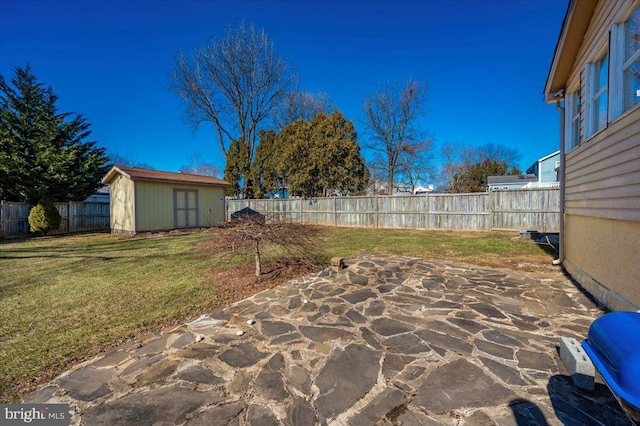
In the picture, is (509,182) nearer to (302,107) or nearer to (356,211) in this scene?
(356,211)

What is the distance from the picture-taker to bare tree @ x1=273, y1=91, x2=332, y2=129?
961 inches

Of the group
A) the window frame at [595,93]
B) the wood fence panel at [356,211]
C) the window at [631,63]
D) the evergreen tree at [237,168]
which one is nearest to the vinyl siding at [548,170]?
the wood fence panel at [356,211]

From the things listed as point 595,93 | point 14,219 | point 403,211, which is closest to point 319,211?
point 403,211

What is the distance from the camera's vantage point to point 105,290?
4559mm

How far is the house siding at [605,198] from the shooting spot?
297 cm

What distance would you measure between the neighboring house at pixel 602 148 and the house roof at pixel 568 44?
0.04 ft

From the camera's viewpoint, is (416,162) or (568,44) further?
(416,162)

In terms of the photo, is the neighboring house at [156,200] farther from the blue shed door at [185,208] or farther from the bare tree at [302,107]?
the bare tree at [302,107]

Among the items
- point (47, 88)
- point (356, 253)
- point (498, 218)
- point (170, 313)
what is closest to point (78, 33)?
point (47, 88)

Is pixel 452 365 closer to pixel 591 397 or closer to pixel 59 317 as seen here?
pixel 591 397

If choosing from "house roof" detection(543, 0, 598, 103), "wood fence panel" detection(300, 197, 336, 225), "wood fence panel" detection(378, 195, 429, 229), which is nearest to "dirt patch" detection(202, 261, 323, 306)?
"house roof" detection(543, 0, 598, 103)

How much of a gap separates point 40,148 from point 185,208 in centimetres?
684

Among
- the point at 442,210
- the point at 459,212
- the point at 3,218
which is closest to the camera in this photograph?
the point at 3,218

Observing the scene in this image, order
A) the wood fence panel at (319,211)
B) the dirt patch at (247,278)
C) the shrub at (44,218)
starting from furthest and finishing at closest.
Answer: the wood fence panel at (319,211) < the shrub at (44,218) < the dirt patch at (247,278)
